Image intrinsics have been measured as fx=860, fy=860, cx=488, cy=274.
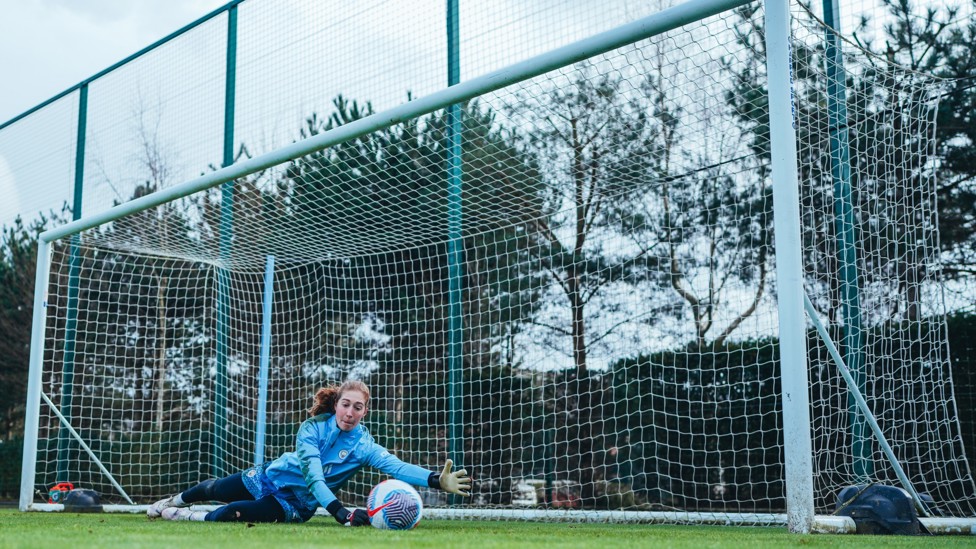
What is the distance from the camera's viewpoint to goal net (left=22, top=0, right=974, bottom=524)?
5.99 m

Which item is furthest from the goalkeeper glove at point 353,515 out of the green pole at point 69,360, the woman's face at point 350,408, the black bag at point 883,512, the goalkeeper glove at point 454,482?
the green pole at point 69,360

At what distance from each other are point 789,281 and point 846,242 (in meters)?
2.86

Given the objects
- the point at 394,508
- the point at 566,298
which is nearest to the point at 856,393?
the point at 394,508

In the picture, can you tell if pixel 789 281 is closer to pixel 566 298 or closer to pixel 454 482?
pixel 454 482

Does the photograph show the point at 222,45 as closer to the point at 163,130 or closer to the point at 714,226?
the point at 163,130

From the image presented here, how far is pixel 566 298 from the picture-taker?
932 centimetres

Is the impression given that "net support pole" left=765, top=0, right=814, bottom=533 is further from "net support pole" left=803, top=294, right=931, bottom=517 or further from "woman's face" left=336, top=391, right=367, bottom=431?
"woman's face" left=336, top=391, right=367, bottom=431

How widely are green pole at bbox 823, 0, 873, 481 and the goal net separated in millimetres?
38

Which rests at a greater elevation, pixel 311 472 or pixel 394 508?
pixel 311 472

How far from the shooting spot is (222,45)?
409 inches

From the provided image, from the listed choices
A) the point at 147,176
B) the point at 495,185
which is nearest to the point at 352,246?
the point at 495,185

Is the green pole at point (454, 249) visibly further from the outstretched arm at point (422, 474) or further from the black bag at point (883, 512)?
the black bag at point (883, 512)

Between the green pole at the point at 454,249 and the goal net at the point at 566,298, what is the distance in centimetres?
3

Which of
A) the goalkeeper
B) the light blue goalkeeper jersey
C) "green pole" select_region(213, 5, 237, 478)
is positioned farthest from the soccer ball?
"green pole" select_region(213, 5, 237, 478)
